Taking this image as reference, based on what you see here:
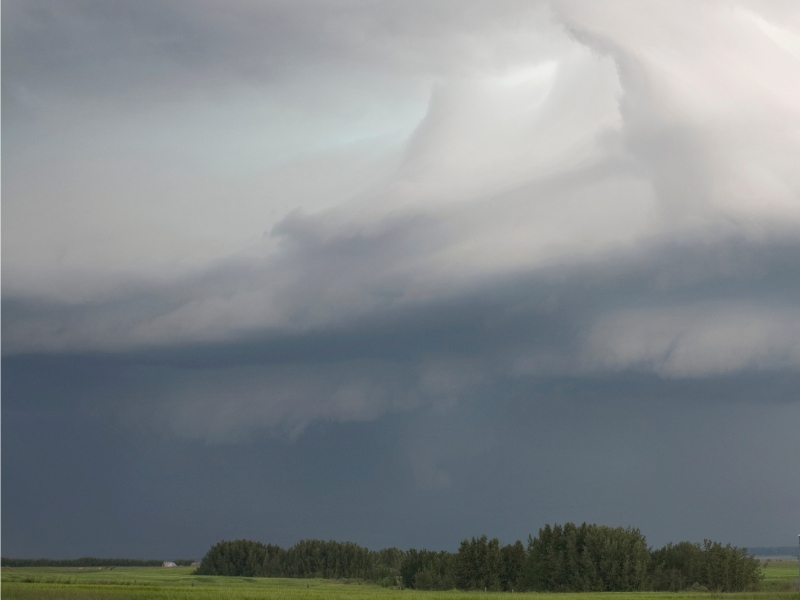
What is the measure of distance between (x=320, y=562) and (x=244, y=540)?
17518mm

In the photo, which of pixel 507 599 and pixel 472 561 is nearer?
pixel 507 599

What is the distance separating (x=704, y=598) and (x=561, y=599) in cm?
1108

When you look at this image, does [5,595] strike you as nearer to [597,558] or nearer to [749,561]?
[597,558]

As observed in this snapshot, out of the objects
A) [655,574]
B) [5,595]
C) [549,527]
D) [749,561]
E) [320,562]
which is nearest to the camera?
[5,595]

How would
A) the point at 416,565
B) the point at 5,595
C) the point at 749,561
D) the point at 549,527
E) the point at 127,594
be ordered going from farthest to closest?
the point at 416,565
the point at 549,527
the point at 749,561
the point at 127,594
the point at 5,595

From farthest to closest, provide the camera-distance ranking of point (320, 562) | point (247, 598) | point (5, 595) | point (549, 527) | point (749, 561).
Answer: point (320, 562)
point (549, 527)
point (749, 561)
point (247, 598)
point (5, 595)

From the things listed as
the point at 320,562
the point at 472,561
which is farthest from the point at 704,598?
the point at 320,562

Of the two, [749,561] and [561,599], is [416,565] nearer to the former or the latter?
[749,561]

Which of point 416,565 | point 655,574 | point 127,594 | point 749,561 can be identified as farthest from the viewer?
point 416,565

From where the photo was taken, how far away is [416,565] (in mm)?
110812

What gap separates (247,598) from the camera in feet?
192

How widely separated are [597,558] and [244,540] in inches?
3523

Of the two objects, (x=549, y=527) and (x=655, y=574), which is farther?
(x=549, y=527)

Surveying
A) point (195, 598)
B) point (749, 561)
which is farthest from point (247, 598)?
point (749, 561)
